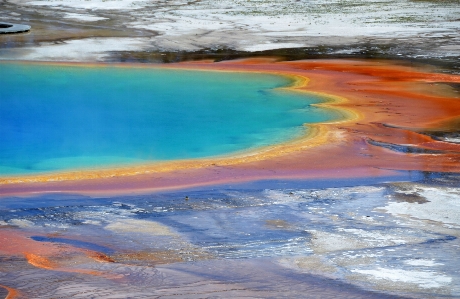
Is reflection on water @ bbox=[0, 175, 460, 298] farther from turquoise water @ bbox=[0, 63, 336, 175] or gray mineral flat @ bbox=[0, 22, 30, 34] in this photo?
gray mineral flat @ bbox=[0, 22, 30, 34]

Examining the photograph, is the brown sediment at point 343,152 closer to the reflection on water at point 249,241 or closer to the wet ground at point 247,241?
the wet ground at point 247,241

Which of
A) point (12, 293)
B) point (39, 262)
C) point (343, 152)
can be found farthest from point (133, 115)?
point (12, 293)

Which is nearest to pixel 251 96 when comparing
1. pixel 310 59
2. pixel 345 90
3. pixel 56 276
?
pixel 345 90

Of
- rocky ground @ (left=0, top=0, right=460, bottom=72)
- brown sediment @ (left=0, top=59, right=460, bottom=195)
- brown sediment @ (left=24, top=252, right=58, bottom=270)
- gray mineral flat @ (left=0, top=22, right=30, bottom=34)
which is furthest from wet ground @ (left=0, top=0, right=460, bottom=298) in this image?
gray mineral flat @ (left=0, top=22, right=30, bottom=34)

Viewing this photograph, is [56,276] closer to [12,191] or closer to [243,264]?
[243,264]

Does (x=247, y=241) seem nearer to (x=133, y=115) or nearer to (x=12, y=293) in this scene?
(x=12, y=293)
